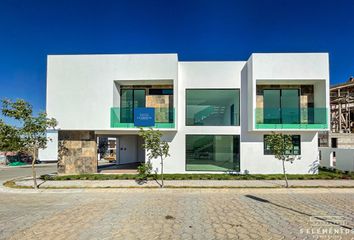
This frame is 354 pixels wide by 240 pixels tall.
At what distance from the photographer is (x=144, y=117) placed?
13945mm

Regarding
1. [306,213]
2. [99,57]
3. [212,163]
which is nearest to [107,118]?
[99,57]

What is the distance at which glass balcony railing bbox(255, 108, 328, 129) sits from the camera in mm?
13500

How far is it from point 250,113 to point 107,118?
9.17 m

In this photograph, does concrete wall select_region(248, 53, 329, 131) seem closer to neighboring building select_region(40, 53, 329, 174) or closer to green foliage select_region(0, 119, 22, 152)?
neighboring building select_region(40, 53, 329, 174)

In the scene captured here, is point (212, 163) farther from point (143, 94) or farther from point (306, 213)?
point (306, 213)

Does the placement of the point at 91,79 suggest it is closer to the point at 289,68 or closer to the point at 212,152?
the point at 212,152

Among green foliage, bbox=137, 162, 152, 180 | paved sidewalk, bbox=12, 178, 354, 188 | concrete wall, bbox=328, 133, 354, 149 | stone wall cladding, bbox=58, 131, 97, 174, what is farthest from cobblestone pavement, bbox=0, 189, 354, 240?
concrete wall, bbox=328, 133, 354, 149

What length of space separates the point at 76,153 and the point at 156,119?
5.96 m

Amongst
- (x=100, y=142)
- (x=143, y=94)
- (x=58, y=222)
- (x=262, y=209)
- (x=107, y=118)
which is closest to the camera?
(x=58, y=222)

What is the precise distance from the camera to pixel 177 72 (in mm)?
13891

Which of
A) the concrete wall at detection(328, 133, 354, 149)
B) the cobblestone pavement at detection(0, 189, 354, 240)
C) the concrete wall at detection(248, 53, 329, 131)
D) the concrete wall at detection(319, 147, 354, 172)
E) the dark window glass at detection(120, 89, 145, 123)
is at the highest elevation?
the concrete wall at detection(248, 53, 329, 131)

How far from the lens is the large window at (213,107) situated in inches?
569

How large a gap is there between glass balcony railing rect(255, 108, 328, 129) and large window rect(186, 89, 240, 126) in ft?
5.13

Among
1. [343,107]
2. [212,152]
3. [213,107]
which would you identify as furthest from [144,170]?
[343,107]
